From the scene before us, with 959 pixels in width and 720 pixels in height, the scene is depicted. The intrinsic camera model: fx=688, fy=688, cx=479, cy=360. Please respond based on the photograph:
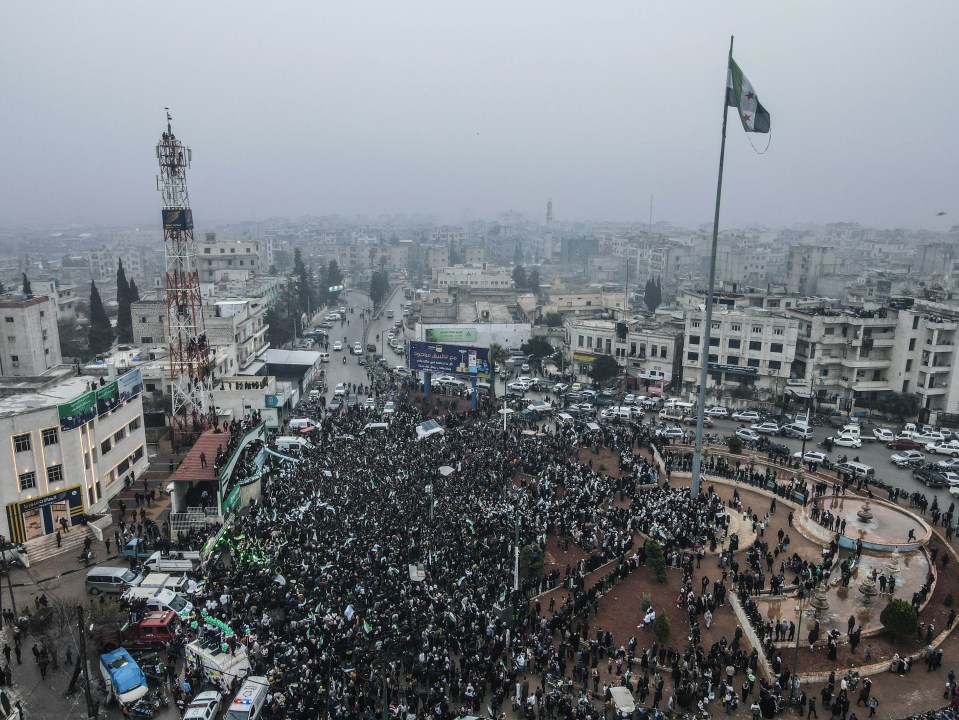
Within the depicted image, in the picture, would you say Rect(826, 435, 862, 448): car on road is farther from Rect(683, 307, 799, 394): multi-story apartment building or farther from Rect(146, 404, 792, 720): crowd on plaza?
Rect(146, 404, 792, 720): crowd on plaza

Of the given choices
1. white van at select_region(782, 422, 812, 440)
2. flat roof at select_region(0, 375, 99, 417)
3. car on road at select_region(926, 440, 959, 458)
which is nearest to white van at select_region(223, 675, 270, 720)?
flat roof at select_region(0, 375, 99, 417)

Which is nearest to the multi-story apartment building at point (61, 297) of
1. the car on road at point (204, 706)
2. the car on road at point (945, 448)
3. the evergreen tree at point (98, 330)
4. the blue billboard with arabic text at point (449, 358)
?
the evergreen tree at point (98, 330)

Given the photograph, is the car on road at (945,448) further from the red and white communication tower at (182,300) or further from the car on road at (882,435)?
the red and white communication tower at (182,300)

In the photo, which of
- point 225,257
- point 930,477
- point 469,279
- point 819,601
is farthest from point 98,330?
point 930,477

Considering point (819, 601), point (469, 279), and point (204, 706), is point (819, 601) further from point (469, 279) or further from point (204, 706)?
point (469, 279)

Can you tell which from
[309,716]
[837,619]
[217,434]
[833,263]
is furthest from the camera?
[833,263]

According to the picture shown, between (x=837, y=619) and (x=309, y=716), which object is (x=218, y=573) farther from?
(x=837, y=619)

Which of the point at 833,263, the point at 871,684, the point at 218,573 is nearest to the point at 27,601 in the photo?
the point at 218,573
